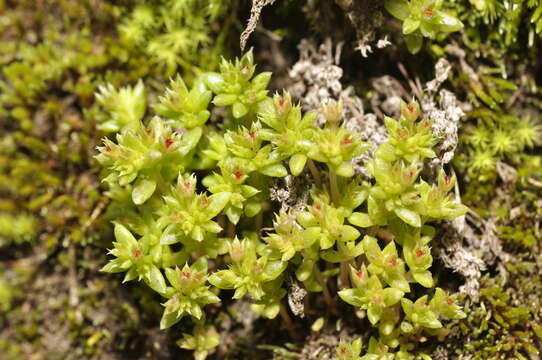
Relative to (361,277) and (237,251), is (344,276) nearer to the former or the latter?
(361,277)

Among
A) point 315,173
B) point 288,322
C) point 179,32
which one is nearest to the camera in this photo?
point 315,173

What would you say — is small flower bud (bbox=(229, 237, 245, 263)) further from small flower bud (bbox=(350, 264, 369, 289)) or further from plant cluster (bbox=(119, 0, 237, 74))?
plant cluster (bbox=(119, 0, 237, 74))

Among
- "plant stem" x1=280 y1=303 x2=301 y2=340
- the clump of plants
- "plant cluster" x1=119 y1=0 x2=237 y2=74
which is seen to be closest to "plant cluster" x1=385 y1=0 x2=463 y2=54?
the clump of plants

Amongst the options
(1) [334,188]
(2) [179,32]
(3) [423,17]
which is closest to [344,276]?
(1) [334,188]

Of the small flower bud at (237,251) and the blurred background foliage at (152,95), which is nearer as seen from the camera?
the small flower bud at (237,251)

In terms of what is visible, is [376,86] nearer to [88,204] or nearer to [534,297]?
[534,297]

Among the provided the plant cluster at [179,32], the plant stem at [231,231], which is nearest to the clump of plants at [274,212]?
the plant stem at [231,231]

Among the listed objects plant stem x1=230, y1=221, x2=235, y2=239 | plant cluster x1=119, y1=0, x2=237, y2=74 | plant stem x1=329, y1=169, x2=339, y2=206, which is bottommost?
plant stem x1=230, y1=221, x2=235, y2=239

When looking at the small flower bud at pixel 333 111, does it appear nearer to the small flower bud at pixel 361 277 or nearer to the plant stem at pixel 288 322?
the small flower bud at pixel 361 277
